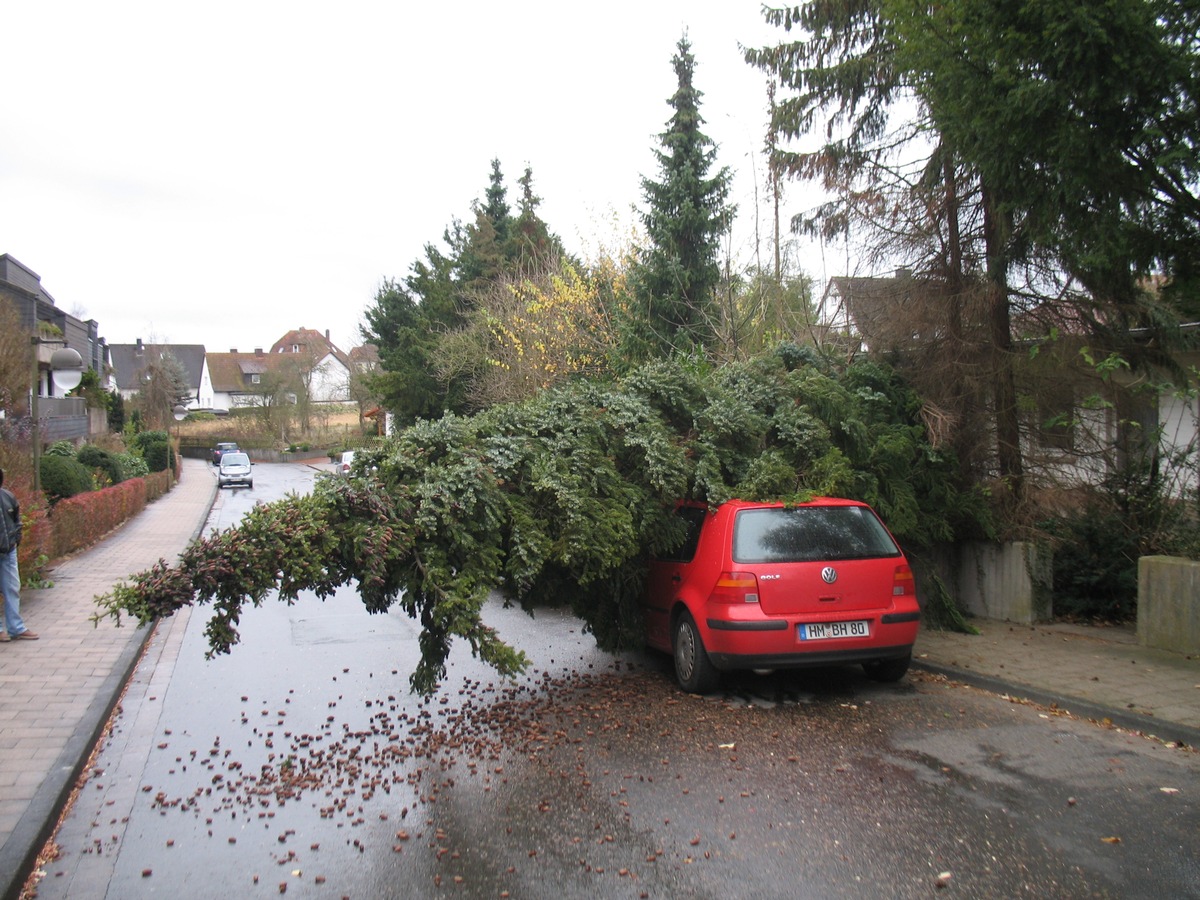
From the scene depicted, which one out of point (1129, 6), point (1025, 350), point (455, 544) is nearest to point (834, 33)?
point (1025, 350)

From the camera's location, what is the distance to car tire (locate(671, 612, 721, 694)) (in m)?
7.38

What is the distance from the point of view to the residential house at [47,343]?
90.3 feet

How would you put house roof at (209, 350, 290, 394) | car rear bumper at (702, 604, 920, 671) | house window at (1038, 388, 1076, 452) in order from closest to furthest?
car rear bumper at (702, 604, 920, 671) < house window at (1038, 388, 1076, 452) < house roof at (209, 350, 290, 394)

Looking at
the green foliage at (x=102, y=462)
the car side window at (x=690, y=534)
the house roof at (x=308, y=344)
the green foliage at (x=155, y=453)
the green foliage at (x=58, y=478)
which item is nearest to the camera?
the car side window at (x=690, y=534)

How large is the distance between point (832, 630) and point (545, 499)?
231 cm

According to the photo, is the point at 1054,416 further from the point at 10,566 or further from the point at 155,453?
the point at 155,453

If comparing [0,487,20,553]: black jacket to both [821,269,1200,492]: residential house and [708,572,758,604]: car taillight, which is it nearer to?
[708,572,758,604]: car taillight

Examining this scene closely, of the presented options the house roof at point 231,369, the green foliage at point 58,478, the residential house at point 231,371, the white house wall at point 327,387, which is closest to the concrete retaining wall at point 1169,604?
the green foliage at point 58,478

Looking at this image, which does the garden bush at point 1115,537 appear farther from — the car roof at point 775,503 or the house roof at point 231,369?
the house roof at point 231,369

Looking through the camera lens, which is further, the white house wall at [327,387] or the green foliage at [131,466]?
the white house wall at [327,387]

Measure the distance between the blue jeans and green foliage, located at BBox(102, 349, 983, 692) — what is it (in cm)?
475

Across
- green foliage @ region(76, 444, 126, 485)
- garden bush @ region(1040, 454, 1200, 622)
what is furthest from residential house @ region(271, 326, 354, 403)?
garden bush @ region(1040, 454, 1200, 622)

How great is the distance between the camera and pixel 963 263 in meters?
10.8

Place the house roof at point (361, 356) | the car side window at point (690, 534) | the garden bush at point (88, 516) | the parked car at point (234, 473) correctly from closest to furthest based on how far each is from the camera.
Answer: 1. the car side window at point (690, 534)
2. the garden bush at point (88, 516)
3. the parked car at point (234, 473)
4. the house roof at point (361, 356)
